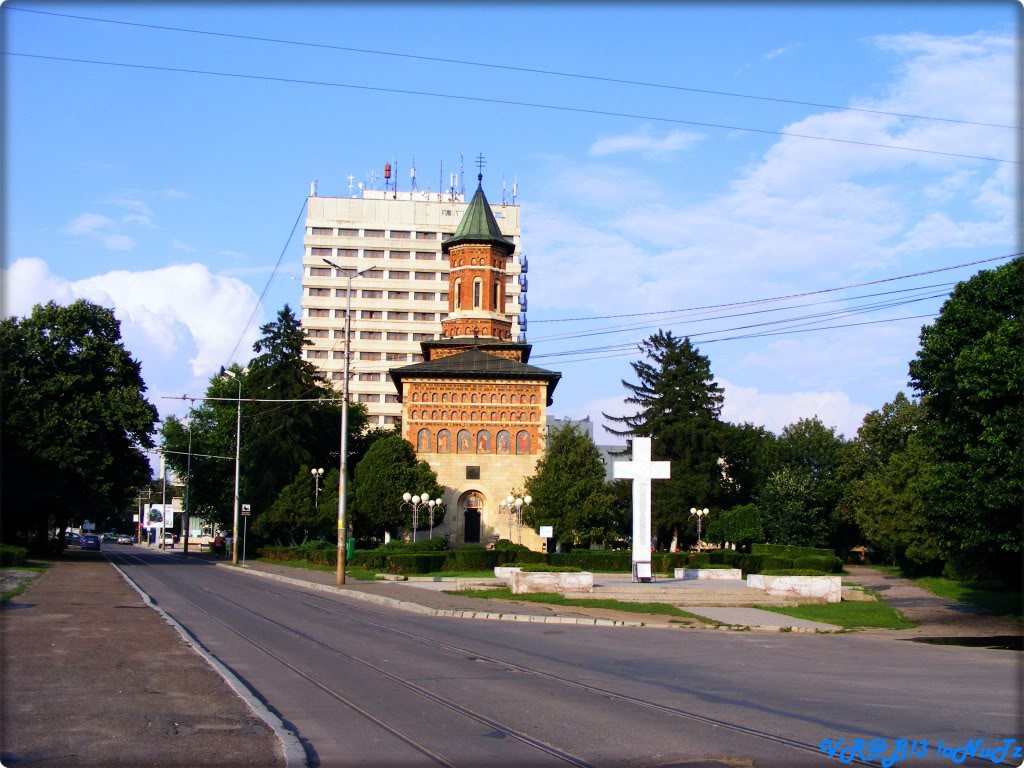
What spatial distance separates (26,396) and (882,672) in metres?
49.4

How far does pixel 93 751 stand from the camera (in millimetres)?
8562

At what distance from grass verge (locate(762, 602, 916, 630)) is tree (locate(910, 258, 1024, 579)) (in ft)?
8.77

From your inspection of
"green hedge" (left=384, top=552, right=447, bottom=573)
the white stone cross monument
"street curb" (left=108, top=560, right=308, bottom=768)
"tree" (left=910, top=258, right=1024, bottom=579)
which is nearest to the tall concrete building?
"green hedge" (left=384, top=552, right=447, bottom=573)

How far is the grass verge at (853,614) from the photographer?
79.3 feet

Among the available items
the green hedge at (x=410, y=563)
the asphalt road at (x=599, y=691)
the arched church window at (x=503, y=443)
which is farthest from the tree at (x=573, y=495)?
the asphalt road at (x=599, y=691)

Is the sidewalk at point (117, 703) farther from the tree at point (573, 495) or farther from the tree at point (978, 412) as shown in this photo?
the tree at point (573, 495)

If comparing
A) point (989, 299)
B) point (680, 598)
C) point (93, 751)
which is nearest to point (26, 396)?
point (680, 598)

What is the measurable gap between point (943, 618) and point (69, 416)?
147 ft

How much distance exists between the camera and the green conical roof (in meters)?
75.8

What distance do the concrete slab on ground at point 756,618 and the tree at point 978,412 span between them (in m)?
5.17

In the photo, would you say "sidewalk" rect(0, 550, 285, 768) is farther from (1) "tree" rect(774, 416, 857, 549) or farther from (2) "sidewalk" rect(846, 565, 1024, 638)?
(1) "tree" rect(774, 416, 857, 549)

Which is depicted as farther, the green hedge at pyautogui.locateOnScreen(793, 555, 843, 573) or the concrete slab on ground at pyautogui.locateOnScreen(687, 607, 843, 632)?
the green hedge at pyautogui.locateOnScreen(793, 555, 843, 573)

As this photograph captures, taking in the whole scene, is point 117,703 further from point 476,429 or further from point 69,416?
point 476,429

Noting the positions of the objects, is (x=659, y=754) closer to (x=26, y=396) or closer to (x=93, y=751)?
(x=93, y=751)
